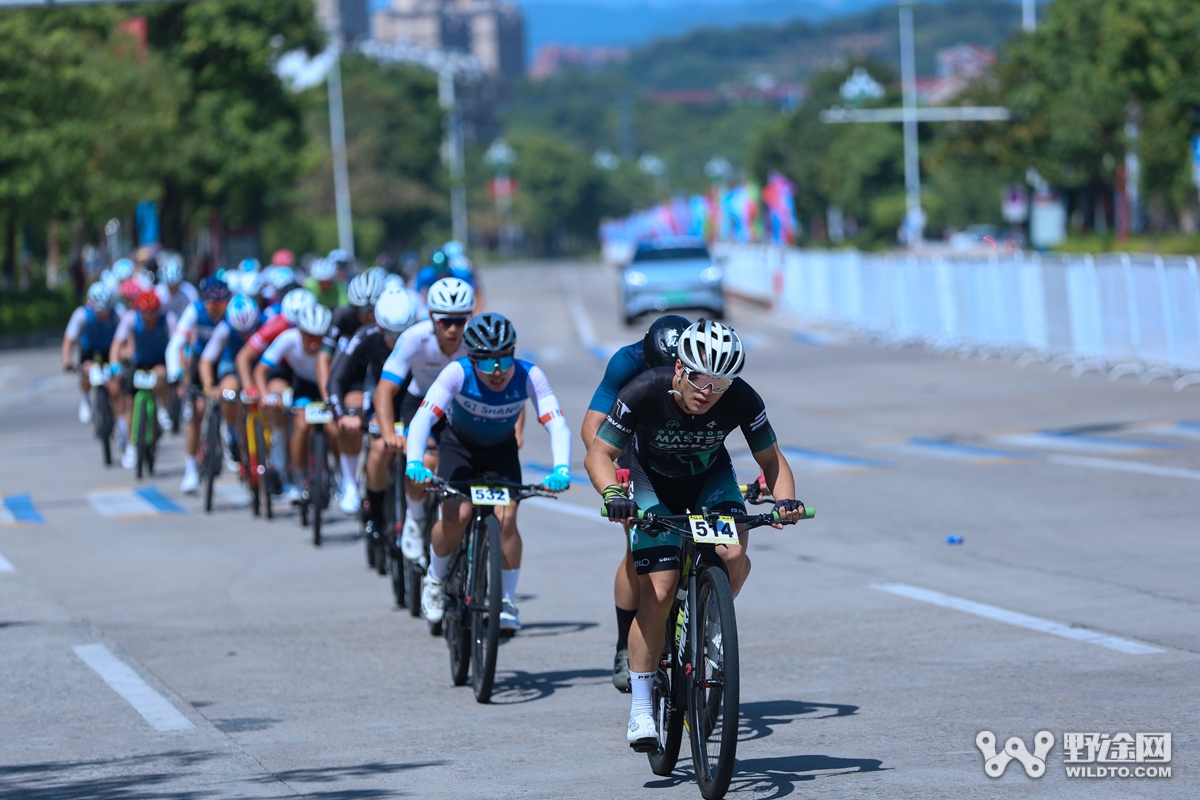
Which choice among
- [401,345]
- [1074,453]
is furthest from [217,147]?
[401,345]

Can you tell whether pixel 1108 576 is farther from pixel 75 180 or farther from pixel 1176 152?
pixel 75 180

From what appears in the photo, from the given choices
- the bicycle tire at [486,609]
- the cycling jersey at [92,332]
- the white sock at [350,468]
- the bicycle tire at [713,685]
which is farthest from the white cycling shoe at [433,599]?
the cycling jersey at [92,332]

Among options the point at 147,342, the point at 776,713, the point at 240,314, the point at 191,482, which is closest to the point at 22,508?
the point at 191,482

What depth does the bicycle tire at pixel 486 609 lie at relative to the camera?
7699 mm

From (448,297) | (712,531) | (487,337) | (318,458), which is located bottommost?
(318,458)

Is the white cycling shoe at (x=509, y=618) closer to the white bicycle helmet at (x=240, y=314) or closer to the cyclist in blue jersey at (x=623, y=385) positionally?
the cyclist in blue jersey at (x=623, y=385)

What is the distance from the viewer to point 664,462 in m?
6.65

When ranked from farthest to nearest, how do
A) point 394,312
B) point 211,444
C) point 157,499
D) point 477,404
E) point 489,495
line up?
1. point 157,499
2. point 211,444
3. point 394,312
4. point 477,404
5. point 489,495

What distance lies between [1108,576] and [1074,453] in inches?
234

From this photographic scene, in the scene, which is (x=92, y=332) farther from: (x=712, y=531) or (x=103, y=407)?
(x=712, y=531)

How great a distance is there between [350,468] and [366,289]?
1325 mm

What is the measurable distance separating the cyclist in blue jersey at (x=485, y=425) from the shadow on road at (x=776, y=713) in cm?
132

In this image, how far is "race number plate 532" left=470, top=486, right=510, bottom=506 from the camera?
316 inches

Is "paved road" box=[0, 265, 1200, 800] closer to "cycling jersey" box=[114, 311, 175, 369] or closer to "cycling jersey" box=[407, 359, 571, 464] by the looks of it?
"cycling jersey" box=[407, 359, 571, 464]
